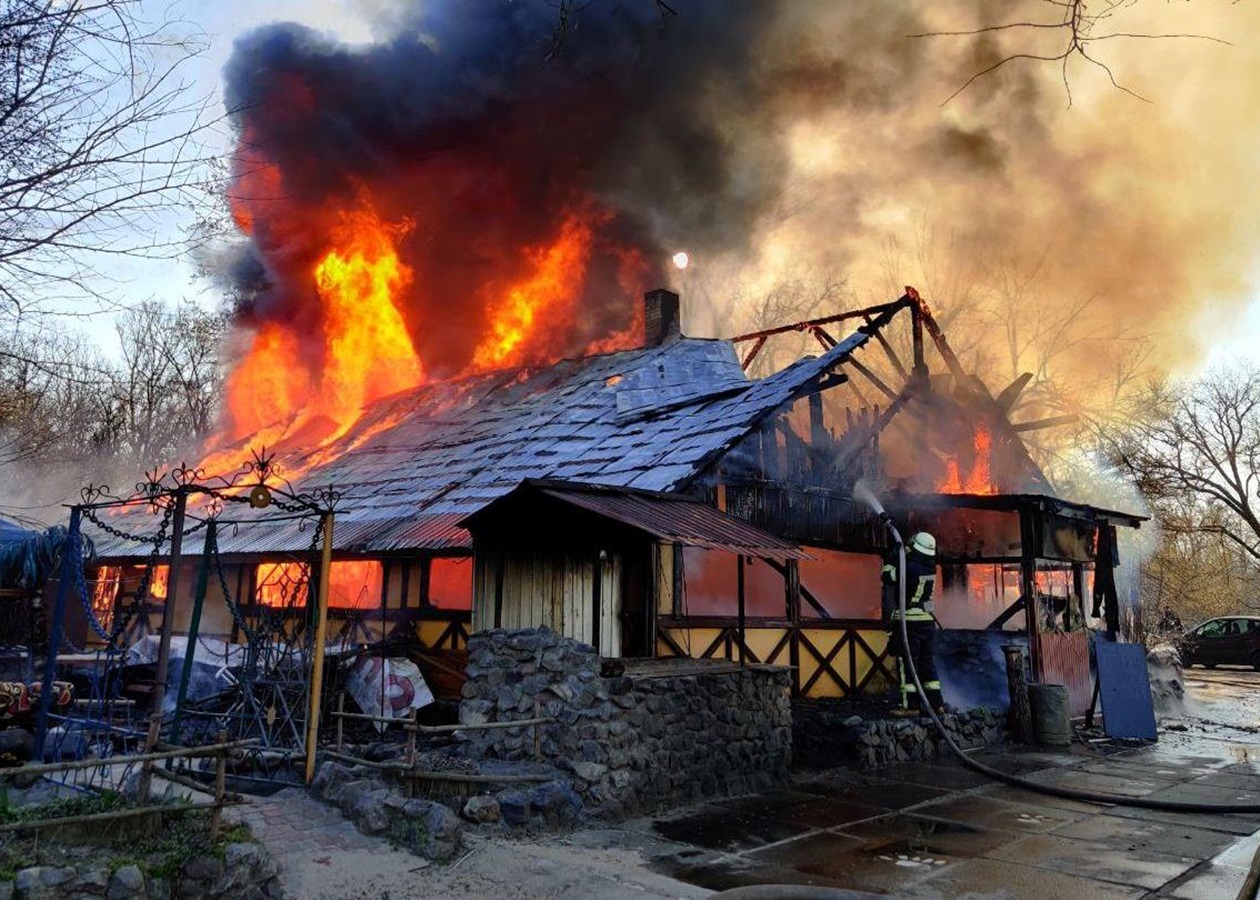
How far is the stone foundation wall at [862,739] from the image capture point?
1111cm

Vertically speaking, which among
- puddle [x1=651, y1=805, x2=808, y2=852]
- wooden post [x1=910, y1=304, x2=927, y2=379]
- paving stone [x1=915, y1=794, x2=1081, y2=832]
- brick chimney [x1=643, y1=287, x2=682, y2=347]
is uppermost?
brick chimney [x1=643, y1=287, x2=682, y2=347]

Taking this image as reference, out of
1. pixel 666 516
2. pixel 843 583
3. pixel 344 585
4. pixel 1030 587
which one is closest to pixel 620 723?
pixel 666 516

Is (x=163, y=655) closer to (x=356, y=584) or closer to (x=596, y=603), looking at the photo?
(x=596, y=603)

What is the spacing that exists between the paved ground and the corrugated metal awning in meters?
2.83

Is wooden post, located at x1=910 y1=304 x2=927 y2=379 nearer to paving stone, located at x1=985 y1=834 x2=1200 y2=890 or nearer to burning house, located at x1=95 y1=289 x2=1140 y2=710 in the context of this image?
burning house, located at x1=95 y1=289 x2=1140 y2=710

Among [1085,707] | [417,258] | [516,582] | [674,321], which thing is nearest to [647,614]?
[516,582]

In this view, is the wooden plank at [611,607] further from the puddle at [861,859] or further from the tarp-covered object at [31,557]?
the tarp-covered object at [31,557]

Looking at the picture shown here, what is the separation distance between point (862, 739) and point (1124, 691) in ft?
18.3

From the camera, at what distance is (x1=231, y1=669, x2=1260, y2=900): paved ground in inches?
246

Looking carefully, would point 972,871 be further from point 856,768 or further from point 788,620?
point 788,620

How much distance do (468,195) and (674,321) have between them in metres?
9.52

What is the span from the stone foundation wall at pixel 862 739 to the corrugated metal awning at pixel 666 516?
273 centimetres

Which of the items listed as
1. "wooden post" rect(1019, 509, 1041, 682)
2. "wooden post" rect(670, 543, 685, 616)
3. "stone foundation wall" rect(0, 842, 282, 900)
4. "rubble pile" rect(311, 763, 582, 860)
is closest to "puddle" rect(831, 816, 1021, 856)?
"rubble pile" rect(311, 763, 582, 860)

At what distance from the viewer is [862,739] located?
1102cm
